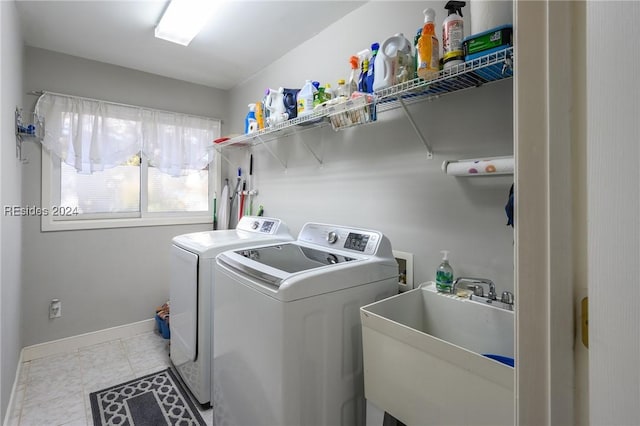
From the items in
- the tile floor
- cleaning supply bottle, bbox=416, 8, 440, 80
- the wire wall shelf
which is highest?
cleaning supply bottle, bbox=416, 8, 440, 80

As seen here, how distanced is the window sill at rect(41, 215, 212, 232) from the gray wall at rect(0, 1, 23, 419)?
42cm

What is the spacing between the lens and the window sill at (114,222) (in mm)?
2561

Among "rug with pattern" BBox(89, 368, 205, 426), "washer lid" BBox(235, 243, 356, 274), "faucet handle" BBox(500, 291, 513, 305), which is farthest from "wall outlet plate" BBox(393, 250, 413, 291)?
"rug with pattern" BBox(89, 368, 205, 426)

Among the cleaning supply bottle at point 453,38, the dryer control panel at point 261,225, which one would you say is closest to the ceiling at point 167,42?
the cleaning supply bottle at point 453,38

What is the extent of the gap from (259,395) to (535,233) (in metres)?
1.22

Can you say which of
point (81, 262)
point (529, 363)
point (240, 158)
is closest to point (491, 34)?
point (529, 363)

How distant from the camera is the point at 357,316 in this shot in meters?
1.35

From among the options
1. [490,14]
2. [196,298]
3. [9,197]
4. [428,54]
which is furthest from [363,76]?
[9,197]

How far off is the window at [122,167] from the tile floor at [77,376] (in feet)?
3.58

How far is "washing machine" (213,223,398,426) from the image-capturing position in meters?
1.15

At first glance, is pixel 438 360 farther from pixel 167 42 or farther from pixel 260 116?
pixel 167 42

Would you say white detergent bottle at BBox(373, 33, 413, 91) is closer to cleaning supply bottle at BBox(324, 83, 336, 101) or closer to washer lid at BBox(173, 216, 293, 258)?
cleaning supply bottle at BBox(324, 83, 336, 101)

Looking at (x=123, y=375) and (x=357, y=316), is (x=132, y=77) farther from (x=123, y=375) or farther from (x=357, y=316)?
(x=357, y=316)

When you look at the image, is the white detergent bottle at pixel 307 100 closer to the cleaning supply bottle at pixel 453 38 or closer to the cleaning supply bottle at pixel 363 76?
the cleaning supply bottle at pixel 363 76
